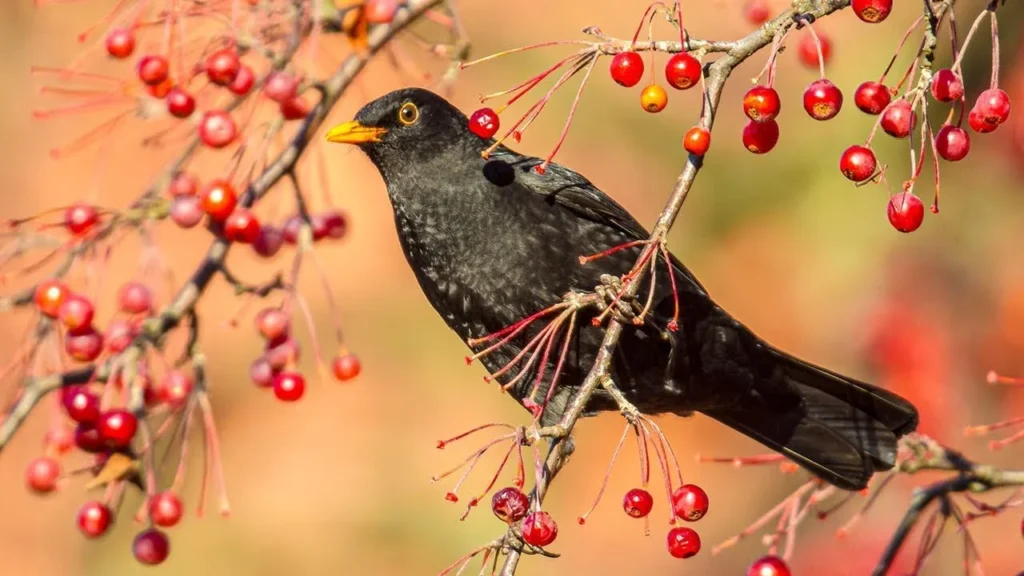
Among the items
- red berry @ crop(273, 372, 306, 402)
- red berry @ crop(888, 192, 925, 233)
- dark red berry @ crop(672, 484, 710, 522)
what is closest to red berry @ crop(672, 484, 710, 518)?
dark red berry @ crop(672, 484, 710, 522)

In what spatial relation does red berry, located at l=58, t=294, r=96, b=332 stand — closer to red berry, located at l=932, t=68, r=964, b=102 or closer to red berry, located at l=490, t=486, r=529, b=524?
red berry, located at l=490, t=486, r=529, b=524

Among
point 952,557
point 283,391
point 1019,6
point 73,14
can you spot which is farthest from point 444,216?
point 73,14

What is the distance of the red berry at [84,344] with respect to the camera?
12.3 ft

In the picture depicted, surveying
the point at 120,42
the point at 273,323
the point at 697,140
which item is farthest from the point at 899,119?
the point at 120,42

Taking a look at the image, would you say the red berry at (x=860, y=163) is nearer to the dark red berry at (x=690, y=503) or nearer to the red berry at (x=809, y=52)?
the dark red berry at (x=690, y=503)

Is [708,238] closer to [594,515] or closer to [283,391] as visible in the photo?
[594,515]

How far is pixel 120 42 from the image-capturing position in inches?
147

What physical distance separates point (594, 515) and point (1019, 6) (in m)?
5.12

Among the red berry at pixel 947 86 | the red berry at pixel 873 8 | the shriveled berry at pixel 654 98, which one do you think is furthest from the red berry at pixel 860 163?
the shriveled berry at pixel 654 98

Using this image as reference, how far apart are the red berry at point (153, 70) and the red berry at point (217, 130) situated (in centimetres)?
20

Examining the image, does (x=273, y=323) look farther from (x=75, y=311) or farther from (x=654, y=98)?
(x=654, y=98)

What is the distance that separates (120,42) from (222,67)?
18.1 inches

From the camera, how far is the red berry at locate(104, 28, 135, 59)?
12.2ft

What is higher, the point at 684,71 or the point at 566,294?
the point at 684,71
